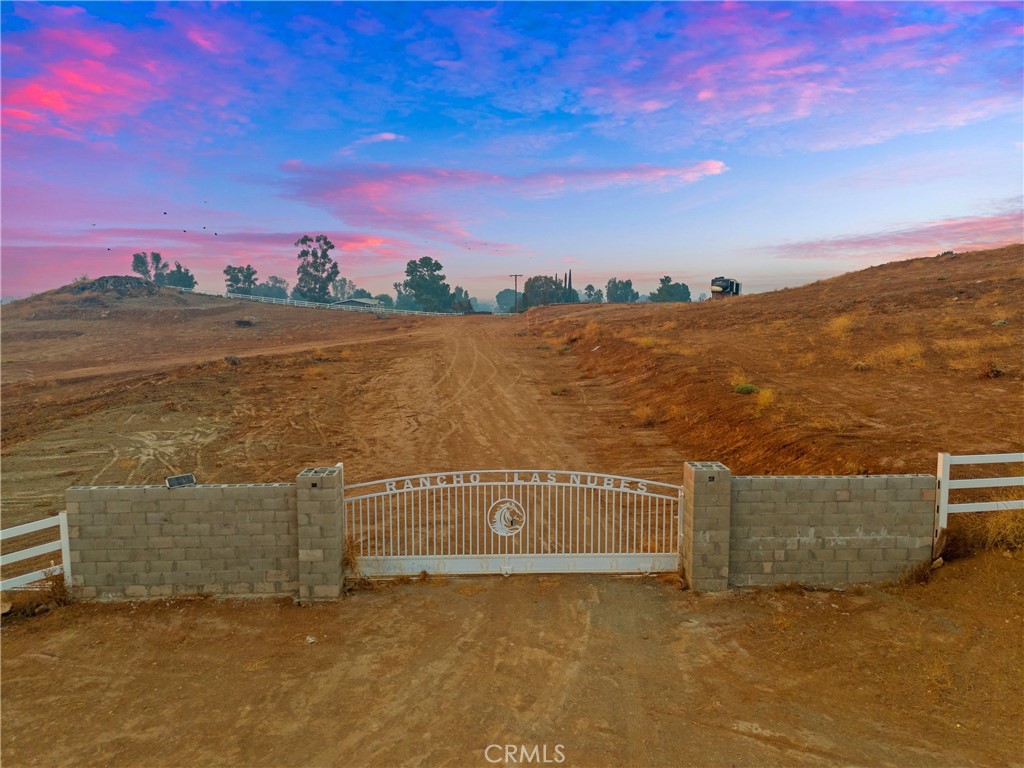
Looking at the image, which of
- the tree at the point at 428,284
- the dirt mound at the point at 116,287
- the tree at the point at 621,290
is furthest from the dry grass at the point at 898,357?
the tree at the point at 621,290

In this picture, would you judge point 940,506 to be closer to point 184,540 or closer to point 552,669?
point 552,669

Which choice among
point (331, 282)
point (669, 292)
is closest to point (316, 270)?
point (331, 282)

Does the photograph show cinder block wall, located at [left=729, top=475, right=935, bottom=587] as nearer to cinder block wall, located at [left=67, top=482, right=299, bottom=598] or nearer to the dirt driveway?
the dirt driveway

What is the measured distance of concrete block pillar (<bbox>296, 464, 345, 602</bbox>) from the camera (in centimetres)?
→ 783

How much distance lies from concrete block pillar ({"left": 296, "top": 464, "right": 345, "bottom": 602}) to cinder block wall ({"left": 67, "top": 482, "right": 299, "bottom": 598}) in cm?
21

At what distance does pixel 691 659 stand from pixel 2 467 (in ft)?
58.4

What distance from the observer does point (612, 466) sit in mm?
14953

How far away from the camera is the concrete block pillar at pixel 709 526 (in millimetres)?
8039

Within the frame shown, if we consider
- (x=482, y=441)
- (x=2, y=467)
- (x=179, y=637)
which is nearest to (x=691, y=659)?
(x=179, y=637)

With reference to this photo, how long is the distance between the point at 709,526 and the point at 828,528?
1.74 meters

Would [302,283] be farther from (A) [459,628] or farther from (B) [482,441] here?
(A) [459,628]

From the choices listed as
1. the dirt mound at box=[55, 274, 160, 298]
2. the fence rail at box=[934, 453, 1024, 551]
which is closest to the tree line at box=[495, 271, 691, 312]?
the dirt mound at box=[55, 274, 160, 298]

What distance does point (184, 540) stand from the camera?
796 centimetres

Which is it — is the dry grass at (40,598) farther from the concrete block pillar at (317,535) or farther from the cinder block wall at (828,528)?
the cinder block wall at (828,528)
